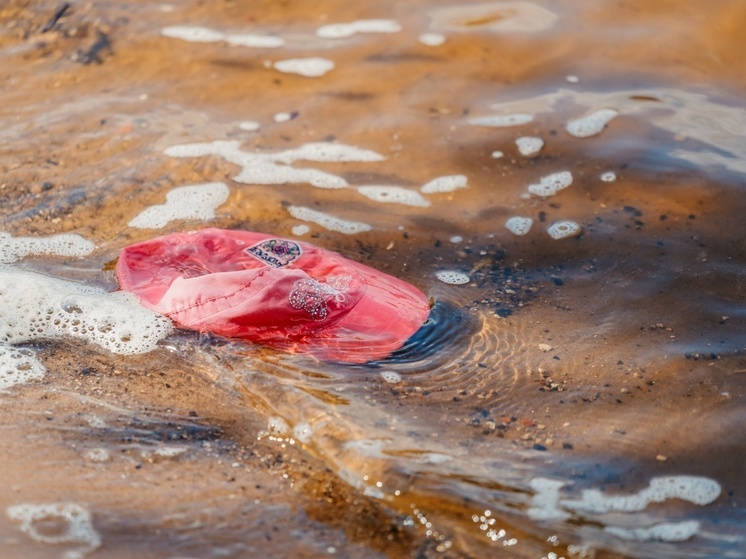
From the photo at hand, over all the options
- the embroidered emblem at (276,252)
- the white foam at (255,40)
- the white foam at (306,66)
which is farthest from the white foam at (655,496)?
the white foam at (255,40)

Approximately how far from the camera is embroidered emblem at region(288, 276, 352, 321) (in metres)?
3.16

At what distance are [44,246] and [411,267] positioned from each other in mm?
1797

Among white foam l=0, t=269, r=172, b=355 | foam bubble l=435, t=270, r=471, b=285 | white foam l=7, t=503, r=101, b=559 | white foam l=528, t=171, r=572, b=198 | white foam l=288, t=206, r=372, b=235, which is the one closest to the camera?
white foam l=7, t=503, r=101, b=559

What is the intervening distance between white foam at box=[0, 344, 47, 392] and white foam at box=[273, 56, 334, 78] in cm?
261

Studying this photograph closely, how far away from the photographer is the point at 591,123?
4.56 m

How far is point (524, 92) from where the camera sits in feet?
15.8

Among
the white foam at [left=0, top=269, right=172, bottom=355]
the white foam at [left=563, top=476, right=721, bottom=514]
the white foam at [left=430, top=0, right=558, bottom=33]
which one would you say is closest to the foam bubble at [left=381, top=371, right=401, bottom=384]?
the white foam at [left=563, top=476, right=721, bottom=514]

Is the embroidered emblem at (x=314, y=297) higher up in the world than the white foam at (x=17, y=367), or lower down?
higher up

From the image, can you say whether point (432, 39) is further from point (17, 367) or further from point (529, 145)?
point (17, 367)

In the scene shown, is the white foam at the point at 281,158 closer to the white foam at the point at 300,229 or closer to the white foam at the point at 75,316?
the white foam at the point at 300,229

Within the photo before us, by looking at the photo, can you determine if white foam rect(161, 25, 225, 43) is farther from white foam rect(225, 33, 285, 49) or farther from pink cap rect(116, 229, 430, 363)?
pink cap rect(116, 229, 430, 363)

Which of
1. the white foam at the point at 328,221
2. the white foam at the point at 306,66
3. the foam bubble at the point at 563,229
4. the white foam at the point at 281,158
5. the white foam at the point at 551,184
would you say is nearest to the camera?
the foam bubble at the point at 563,229

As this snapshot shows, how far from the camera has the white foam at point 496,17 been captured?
17.1 ft

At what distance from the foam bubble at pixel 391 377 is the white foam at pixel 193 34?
3151mm
